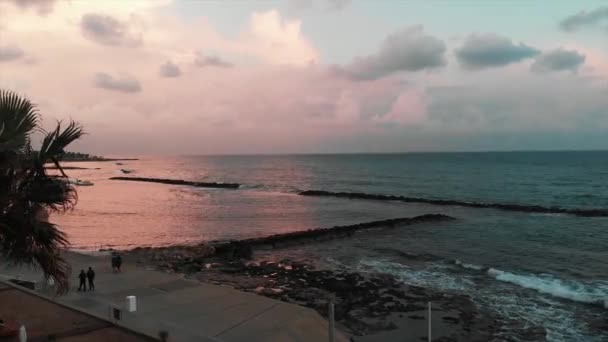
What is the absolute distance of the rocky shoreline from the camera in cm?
1454

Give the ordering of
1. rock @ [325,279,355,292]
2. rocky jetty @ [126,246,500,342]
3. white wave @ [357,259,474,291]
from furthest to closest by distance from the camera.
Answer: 1. white wave @ [357,259,474,291]
2. rock @ [325,279,355,292]
3. rocky jetty @ [126,246,500,342]

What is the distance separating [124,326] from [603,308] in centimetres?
1625

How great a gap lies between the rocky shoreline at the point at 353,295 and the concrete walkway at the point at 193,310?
1964 millimetres

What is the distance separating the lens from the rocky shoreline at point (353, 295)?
14.5 meters

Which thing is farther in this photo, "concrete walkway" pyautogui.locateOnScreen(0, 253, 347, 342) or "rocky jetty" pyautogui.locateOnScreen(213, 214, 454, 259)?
"rocky jetty" pyautogui.locateOnScreen(213, 214, 454, 259)

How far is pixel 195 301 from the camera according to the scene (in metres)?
15.3

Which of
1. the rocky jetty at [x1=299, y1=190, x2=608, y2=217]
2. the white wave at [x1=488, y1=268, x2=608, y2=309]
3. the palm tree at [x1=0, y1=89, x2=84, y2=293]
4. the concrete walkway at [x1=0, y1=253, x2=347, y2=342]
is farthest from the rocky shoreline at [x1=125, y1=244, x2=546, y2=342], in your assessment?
the rocky jetty at [x1=299, y1=190, x2=608, y2=217]

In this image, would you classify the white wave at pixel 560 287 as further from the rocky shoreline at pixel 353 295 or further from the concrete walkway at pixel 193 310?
the concrete walkway at pixel 193 310

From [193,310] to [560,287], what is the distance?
14.9 metres

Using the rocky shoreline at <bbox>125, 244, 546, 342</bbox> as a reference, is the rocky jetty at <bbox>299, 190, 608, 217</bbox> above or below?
above

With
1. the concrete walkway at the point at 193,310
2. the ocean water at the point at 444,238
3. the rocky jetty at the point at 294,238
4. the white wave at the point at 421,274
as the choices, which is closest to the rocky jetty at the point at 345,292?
the white wave at the point at 421,274

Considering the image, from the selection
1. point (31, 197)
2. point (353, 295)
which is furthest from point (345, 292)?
point (31, 197)

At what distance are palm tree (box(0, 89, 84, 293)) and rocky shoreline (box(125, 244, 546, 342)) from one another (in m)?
9.61

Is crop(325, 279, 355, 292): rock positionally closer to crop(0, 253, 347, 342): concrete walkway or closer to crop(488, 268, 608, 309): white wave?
crop(0, 253, 347, 342): concrete walkway
